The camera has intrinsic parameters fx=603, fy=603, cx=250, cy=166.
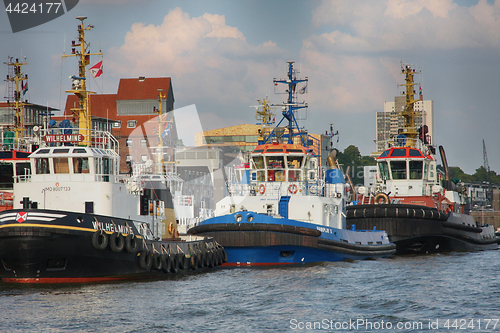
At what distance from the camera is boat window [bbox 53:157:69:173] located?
2144 centimetres

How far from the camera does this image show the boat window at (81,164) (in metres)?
21.4

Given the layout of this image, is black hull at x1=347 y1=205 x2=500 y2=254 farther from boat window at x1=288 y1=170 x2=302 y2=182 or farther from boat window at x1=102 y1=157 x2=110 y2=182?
boat window at x1=102 y1=157 x2=110 y2=182

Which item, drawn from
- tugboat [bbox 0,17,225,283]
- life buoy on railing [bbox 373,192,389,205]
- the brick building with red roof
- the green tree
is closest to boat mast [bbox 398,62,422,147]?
life buoy on railing [bbox 373,192,389,205]

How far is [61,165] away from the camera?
2144 cm

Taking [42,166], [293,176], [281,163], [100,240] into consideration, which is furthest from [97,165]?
[293,176]

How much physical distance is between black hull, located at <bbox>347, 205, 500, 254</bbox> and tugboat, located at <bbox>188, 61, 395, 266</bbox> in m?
1.11

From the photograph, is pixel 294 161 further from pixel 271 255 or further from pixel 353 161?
pixel 353 161

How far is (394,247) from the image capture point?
31531 millimetres

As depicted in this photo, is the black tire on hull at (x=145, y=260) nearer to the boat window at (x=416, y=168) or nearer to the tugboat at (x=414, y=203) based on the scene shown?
the tugboat at (x=414, y=203)

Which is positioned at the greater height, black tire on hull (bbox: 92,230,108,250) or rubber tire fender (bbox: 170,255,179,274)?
black tire on hull (bbox: 92,230,108,250)

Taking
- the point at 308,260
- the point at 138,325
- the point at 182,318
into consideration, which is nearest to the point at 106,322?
the point at 138,325

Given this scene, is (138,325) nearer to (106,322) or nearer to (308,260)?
(106,322)

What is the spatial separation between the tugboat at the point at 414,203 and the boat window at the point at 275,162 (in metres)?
6.98

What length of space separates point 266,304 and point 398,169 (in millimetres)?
22067
